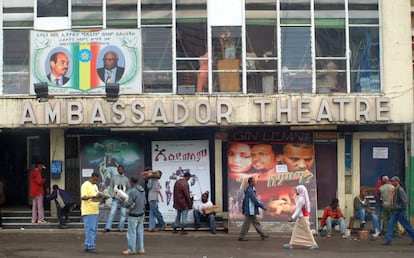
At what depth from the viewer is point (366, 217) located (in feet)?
61.6

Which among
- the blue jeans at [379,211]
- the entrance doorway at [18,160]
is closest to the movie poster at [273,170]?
the blue jeans at [379,211]

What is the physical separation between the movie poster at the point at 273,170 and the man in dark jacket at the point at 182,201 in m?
1.26

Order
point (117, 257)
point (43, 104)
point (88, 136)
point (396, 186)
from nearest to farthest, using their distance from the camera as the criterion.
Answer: point (117, 257)
point (396, 186)
point (43, 104)
point (88, 136)

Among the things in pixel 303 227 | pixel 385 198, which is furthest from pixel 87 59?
pixel 385 198

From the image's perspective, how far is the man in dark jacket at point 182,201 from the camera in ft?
59.0

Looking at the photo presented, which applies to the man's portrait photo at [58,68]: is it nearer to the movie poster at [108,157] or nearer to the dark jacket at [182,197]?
the movie poster at [108,157]

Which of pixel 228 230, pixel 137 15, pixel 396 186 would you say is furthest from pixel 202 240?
pixel 137 15

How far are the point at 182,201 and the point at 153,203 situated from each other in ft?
2.81

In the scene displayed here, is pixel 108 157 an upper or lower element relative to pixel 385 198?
upper

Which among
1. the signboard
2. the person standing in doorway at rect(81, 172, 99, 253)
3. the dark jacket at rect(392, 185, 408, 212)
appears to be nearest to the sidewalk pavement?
the person standing in doorway at rect(81, 172, 99, 253)

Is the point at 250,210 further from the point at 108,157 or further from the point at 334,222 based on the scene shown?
the point at 108,157

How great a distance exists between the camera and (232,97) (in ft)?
59.6

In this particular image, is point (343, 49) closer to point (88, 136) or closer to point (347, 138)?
point (347, 138)

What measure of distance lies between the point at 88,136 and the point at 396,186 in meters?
8.59
